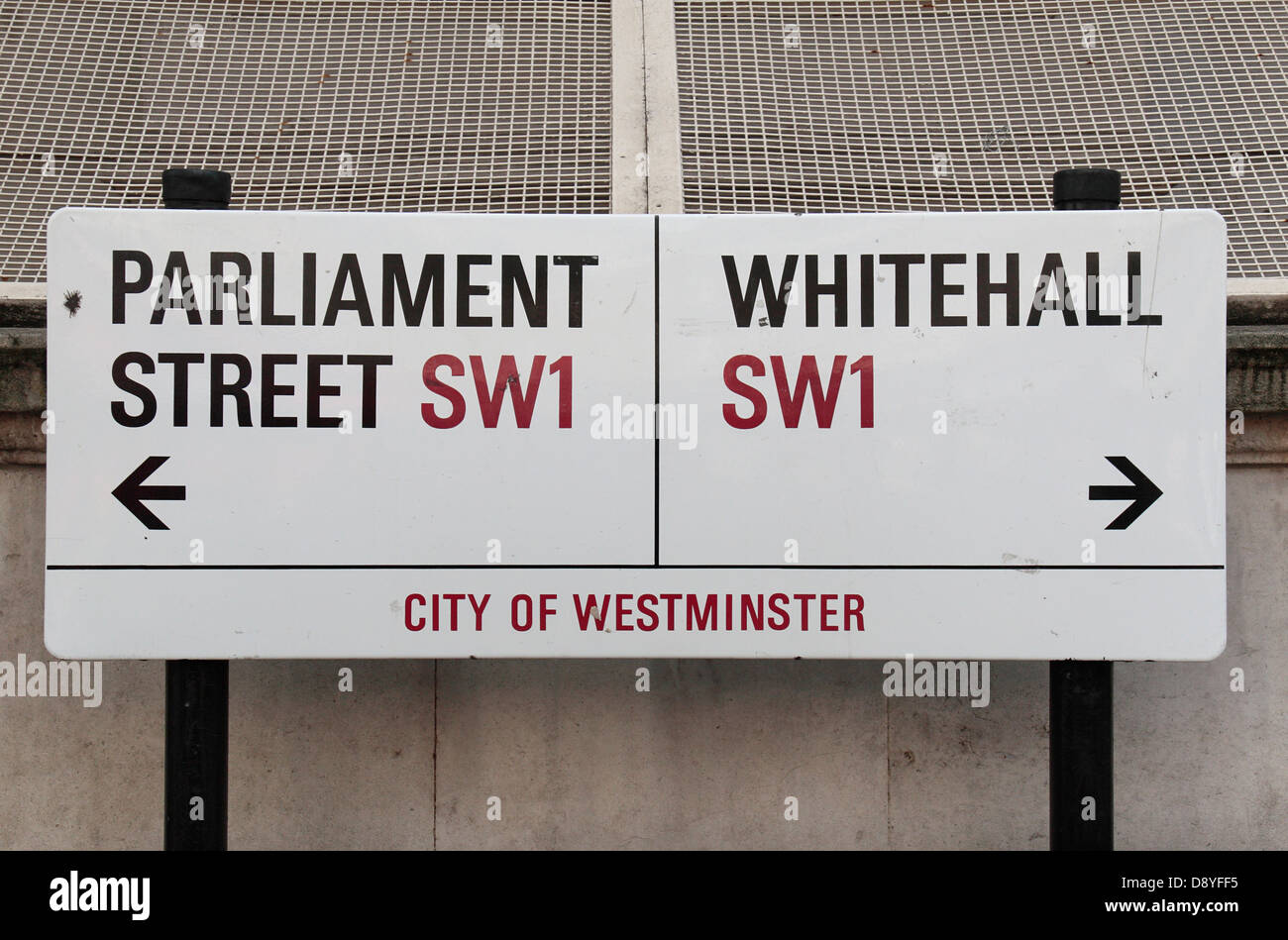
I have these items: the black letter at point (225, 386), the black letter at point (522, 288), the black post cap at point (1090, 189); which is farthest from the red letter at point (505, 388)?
the black post cap at point (1090, 189)

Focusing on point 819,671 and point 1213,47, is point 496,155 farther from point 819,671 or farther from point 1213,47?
point 1213,47

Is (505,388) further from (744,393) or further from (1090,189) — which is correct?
(1090,189)

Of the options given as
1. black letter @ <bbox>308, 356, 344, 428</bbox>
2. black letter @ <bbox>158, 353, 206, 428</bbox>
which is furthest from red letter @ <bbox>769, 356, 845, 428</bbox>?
black letter @ <bbox>158, 353, 206, 428</bbox>

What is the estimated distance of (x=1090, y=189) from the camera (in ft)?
11.1

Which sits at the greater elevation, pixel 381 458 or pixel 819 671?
pixel 381 458

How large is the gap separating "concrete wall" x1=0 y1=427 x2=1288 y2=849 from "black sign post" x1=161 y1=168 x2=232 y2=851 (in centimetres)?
67

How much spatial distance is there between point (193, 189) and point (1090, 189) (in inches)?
101

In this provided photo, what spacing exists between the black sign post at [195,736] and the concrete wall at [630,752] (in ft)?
2.21

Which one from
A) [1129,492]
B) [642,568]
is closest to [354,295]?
[642,568]

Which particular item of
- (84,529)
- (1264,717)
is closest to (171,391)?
(84,529)

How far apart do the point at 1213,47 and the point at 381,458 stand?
3980 mm

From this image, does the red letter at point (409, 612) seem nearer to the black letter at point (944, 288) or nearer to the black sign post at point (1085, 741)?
the black letter at point (944, 288)

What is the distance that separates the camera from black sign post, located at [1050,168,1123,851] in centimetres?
336

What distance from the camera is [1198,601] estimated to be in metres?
3.36
